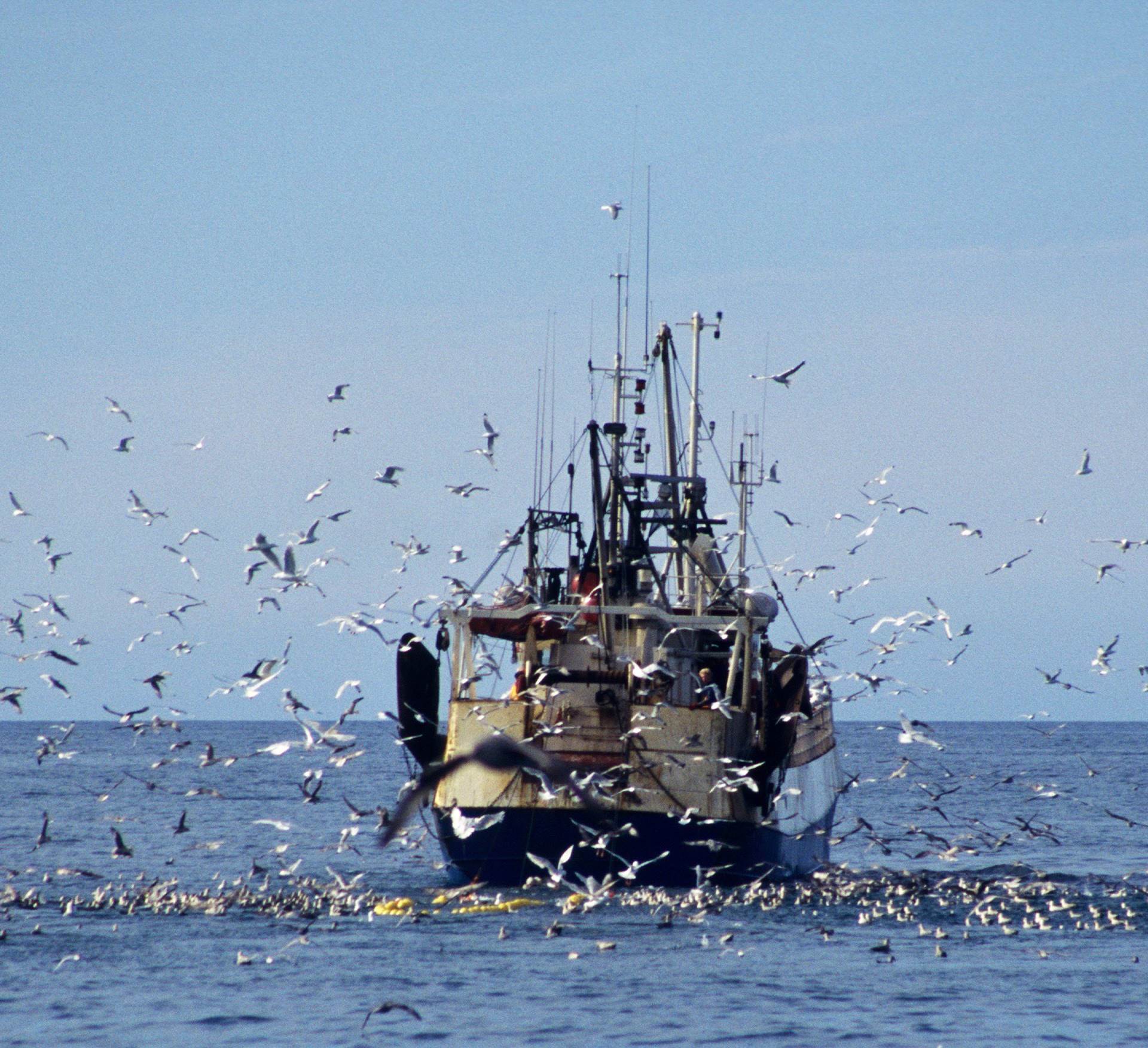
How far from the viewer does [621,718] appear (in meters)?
32.0

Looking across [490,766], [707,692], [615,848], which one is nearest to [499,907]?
[615,848]

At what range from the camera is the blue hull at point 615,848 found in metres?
30.9

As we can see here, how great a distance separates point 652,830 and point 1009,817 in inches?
1438

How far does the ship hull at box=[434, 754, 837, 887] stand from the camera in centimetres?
3083

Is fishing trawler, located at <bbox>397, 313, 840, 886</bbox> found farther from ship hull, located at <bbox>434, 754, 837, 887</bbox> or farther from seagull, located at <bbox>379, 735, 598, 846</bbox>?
seagull, located at <bbox>379, 735, 598, 846</bbox>

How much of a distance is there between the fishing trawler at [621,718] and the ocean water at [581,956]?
928mm

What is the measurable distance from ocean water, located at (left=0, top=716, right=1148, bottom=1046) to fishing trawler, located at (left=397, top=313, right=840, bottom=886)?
3.04 ft

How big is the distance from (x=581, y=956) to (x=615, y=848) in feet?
12.8

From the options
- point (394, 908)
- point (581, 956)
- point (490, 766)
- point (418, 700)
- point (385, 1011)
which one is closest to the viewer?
point (490, 766)

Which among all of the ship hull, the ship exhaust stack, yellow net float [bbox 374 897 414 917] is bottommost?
yellow net float [bbox 374 897 414 917]

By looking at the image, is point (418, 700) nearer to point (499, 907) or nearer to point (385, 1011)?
point (499, 907)

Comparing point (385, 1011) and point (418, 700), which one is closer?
point (385, 1011)

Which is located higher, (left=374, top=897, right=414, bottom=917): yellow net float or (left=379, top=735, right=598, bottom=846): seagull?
(left=379, top=735, right=598, bottom=846): seagull

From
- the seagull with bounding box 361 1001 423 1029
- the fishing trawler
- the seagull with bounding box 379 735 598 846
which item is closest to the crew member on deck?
the fishing trawler
